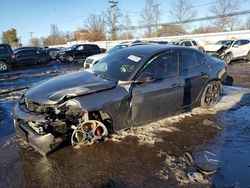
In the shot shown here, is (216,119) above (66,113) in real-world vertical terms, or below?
below

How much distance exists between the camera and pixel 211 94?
6.39 metres

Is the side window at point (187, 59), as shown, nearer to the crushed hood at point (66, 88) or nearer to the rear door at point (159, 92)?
the rear door at point (159, 92)

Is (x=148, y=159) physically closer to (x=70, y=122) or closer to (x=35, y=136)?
(x=70, y=122)

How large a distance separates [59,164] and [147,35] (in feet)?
189

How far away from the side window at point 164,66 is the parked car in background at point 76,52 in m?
19.7

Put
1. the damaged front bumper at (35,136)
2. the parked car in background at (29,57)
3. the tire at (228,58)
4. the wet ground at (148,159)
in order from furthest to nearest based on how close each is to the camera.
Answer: the parked car in background at (29,57) < the tire at (228,58) < the damaged front bumper at (35,136) < the wet ground at (148,159)

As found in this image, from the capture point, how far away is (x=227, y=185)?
10.7 ft

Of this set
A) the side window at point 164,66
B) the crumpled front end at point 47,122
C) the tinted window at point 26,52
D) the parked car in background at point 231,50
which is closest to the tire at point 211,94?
the side window at point 164,66

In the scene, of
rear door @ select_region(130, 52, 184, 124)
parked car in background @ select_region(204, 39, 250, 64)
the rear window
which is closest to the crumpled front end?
rear door @ select_region(130, 52, 184, 124)

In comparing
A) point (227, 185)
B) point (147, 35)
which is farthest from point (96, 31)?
point (227, 185)

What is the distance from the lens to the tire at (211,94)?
6235 millimetres

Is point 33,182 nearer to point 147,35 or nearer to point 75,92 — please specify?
point 75,92

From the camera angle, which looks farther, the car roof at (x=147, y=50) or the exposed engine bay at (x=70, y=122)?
the car roof at (x=147, y=50)

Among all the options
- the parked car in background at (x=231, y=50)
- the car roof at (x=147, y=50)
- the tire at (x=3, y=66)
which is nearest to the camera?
the car roof at (x=147, y=50)
